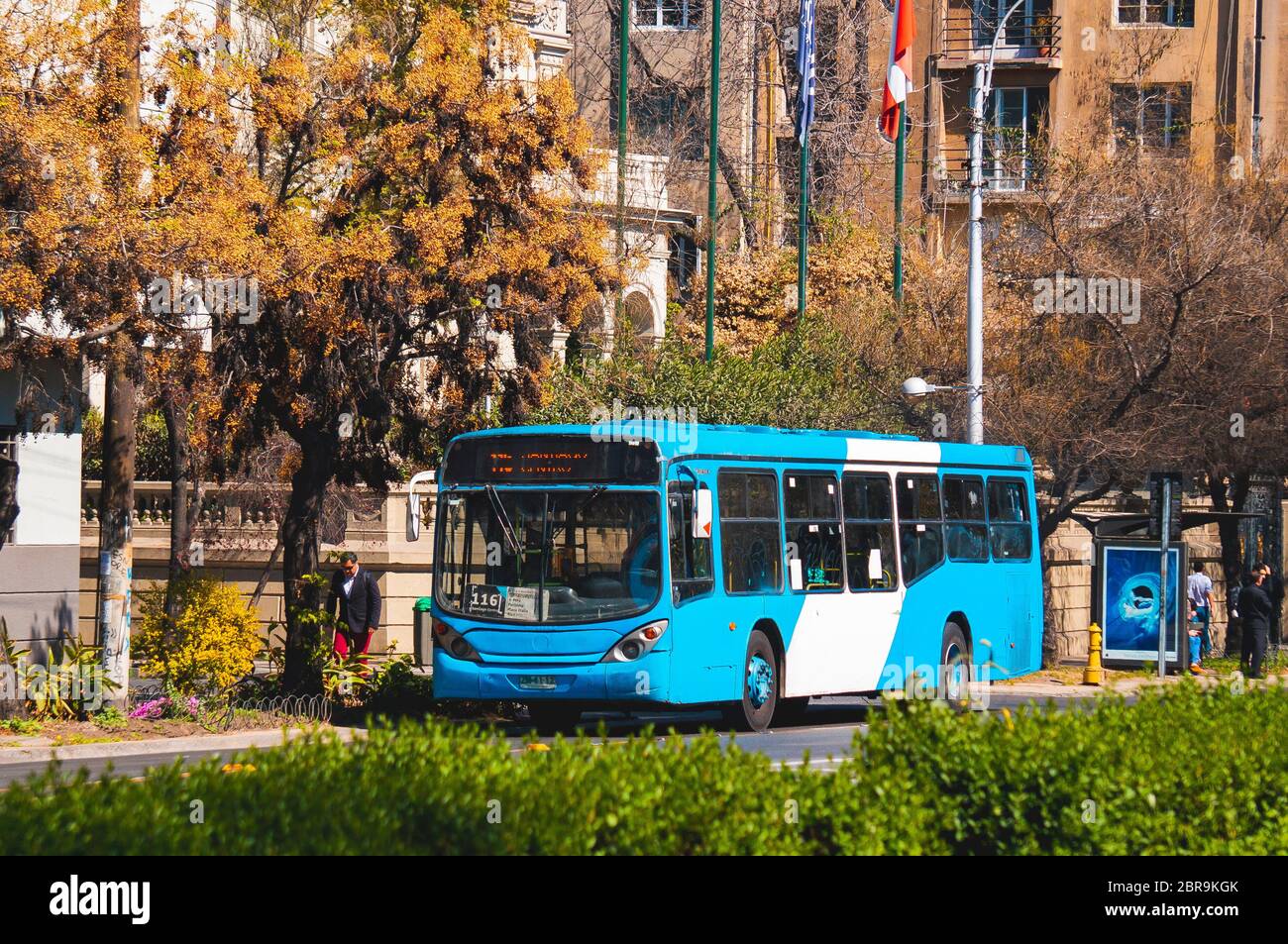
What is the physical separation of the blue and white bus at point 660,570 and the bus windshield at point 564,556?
14mm

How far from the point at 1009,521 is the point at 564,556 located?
839cm

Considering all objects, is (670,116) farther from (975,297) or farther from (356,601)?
(356,601)

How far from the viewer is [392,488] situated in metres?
27.8

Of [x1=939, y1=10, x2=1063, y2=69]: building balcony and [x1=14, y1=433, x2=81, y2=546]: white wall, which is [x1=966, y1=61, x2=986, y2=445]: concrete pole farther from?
[x1=939, y1=10, x2=1063, y2=69]: building balcony

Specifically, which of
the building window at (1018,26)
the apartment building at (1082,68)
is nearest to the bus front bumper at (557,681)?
the apartment building at (1082,68)

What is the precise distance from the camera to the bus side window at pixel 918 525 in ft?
68.4

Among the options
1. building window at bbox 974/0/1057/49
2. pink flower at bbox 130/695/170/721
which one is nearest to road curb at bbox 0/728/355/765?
pink flower at bbox 130/695/170/721

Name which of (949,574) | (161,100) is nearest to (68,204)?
(161,100)

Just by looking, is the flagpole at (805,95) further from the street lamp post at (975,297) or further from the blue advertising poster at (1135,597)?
the blue advertising poster at (1135,597)

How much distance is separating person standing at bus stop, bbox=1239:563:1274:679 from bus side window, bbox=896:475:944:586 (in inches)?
329

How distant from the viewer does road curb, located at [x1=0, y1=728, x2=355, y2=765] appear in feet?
54.3

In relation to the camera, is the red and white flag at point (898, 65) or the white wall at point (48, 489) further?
the red and white flag at point (898, 65)

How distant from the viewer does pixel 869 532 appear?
66.3 ft
